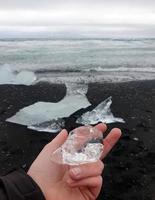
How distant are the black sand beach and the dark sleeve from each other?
1779mm

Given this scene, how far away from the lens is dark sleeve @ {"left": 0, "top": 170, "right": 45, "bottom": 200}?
1464 mm

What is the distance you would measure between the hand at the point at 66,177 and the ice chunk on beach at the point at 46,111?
332 cm

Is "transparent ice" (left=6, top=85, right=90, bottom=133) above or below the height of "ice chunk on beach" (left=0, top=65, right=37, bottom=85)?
above

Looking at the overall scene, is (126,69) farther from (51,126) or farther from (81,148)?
(81,148)

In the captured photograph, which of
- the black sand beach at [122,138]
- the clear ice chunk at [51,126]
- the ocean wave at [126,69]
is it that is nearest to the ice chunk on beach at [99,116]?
the black sand beach at [122,138]

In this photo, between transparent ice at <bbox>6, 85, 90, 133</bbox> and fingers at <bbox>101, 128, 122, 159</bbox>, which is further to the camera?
transparent ice at <bbox>6, 85, 90, 133</bbox>

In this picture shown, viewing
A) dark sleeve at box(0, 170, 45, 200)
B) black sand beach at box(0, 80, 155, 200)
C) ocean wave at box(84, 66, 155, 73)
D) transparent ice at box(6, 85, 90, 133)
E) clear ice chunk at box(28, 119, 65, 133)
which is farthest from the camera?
ocean wave at box(84, 66, 155, 73)

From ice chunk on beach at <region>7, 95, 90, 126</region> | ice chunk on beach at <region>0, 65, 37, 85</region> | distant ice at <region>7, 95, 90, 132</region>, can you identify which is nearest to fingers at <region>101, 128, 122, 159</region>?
distant ice at <region>7, 95, 90, 132</region>

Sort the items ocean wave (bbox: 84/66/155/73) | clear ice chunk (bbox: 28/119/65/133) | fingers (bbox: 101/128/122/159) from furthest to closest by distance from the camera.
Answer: ocean wave (bbox: 84/66/155/73) < clear ice chunk (bbox: 28/119/65/133) < fingers (bbox: 101/128/122/159)

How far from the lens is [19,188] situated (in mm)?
1492

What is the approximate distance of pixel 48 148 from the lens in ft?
5.68

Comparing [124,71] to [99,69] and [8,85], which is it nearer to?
[99,69]

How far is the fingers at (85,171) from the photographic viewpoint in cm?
149

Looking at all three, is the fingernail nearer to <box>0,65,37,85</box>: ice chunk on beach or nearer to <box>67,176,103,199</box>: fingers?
<box>67,176,103,199</box>: fingers
